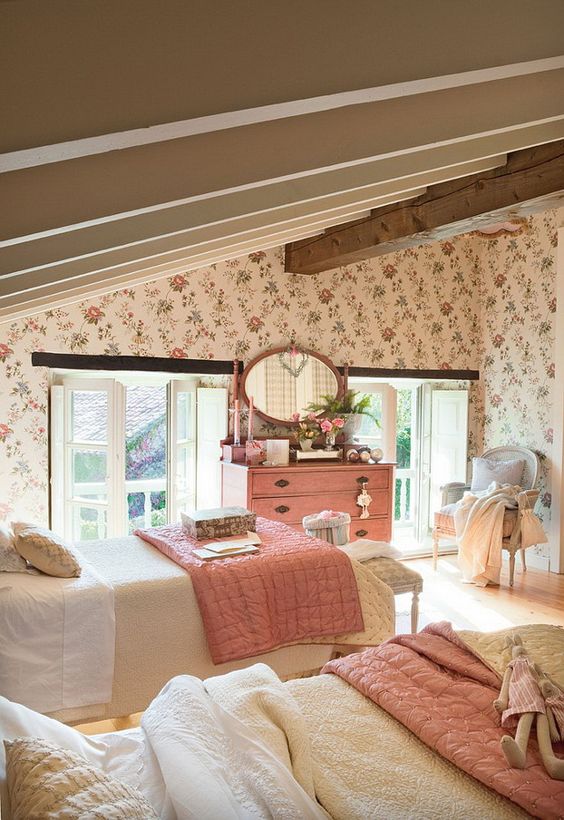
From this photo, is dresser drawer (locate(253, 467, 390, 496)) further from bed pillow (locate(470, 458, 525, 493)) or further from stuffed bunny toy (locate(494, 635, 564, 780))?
stuffed bunny toy (locate(494, 635, 564, 780))

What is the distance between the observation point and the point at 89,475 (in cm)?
485

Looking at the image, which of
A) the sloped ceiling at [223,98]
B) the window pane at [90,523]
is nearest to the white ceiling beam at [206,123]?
the sloped ceiling at [223,98]

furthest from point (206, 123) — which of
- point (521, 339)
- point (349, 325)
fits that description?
point (521, 339)

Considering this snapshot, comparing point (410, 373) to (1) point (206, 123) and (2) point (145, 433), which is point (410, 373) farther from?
(1) point (206, 123)

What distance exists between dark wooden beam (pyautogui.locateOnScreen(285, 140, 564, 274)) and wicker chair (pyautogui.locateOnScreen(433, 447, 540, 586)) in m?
2.38

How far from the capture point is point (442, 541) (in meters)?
6.57

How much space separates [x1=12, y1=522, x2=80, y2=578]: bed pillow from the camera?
9.48 feet

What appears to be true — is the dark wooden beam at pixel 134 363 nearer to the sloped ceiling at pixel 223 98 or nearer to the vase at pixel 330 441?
the vase at pixel 330 441

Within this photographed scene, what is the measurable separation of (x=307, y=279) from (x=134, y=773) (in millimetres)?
4464

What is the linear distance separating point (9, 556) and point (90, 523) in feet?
6.56

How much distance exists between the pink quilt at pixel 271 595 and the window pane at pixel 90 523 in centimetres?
152

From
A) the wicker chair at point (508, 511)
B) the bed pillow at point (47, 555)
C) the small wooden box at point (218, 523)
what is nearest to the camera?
the bed pillow at point (47, 555)

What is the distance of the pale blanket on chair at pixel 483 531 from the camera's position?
5.34m

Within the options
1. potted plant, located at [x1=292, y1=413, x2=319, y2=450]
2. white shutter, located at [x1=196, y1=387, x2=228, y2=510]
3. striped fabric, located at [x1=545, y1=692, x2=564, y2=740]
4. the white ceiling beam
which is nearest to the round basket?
potted plant, located at [x1=292, y1=413, x2=319, y2=450]
